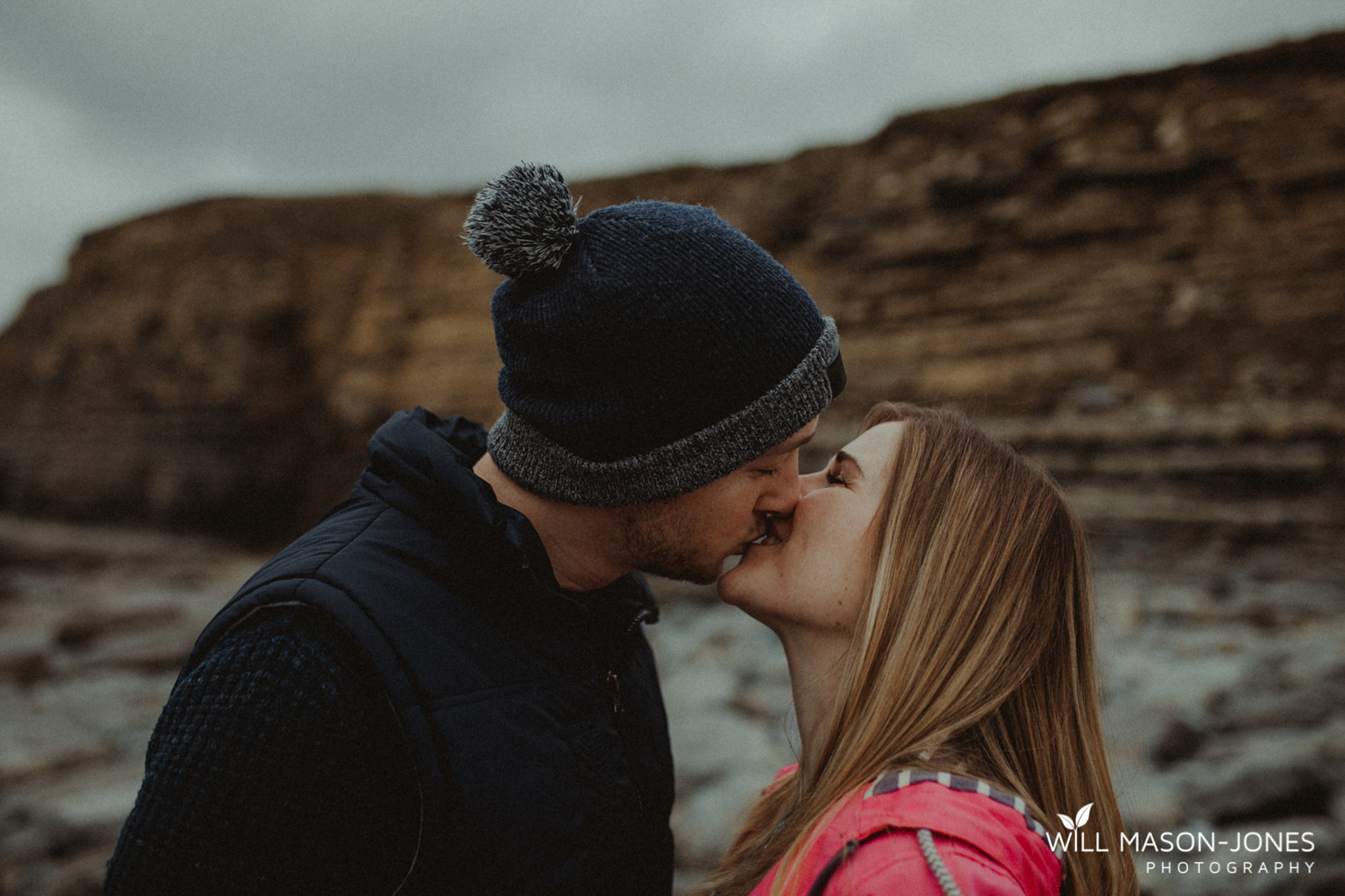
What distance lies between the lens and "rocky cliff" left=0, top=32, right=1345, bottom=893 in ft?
13.8

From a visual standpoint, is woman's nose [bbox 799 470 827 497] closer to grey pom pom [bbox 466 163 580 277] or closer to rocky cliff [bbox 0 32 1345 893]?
grey pom pom [bbox 466 163 580 277]

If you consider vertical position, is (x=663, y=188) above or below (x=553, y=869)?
above

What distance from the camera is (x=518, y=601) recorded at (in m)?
1.54

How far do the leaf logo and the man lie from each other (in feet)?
2.70

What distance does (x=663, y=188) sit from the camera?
13.3 meters

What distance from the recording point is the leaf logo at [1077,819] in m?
1.43

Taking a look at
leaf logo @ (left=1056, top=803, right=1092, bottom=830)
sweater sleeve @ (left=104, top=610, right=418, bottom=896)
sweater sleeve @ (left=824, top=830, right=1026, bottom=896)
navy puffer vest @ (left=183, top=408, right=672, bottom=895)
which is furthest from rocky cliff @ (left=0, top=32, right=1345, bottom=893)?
sweater sleeve @ (left=104, top=610, right=418, bottom=896)

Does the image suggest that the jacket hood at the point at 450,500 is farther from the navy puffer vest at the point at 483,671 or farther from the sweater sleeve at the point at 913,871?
the sweater sleeve at the point at 913,871

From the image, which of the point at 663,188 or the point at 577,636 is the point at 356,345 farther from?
the point at 577,636

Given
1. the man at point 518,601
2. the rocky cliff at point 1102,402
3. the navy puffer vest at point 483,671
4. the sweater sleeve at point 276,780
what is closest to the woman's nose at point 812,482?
the man at point 518,601

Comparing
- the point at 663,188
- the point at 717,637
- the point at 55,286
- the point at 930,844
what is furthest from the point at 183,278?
the point at 930,844

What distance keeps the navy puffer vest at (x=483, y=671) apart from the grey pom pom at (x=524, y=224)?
1.34 ft

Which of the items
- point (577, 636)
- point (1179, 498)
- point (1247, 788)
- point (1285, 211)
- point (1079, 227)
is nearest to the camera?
point (577, 636)

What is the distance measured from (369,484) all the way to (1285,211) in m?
9.29
